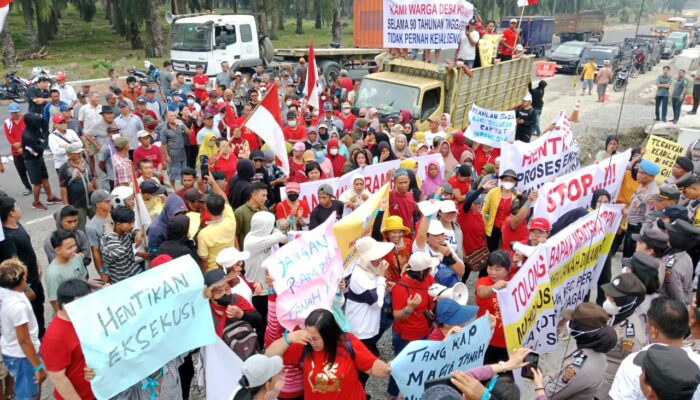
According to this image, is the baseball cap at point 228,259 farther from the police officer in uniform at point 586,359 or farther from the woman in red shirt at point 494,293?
the police officer in uniform at point 586,359

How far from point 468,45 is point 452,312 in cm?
903

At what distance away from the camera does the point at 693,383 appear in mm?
2809

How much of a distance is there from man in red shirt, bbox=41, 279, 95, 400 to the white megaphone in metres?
2.52

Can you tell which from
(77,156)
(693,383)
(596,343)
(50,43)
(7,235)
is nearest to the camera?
(693,383)

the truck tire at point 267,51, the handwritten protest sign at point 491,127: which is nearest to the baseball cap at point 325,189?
the handwritten protest sign at point 491,127

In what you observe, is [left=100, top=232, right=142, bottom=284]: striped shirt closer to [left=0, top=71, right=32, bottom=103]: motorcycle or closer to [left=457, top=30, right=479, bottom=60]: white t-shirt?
[left=457, top=30, right=479, bottom=60]: white t-shirt

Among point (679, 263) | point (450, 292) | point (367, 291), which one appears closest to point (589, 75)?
point (679, 263)

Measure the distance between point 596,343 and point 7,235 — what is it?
5.10 metres

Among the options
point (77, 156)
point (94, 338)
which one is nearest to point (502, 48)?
point (77, 156)

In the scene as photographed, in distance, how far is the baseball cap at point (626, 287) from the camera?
4195 mm

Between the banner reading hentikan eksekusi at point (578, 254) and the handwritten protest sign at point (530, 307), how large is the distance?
204mm

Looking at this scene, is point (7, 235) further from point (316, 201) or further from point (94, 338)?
point (316, 201)

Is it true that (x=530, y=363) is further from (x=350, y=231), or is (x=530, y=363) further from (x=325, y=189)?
(x=325, y=189)

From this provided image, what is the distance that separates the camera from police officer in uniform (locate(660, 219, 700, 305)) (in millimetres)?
4906
